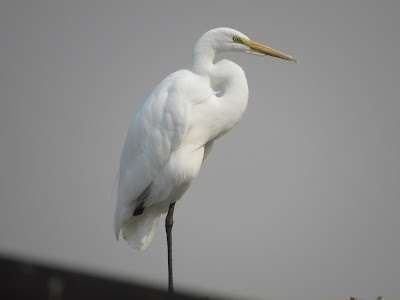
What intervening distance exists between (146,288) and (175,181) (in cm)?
325

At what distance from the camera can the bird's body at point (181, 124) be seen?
4.20 metres

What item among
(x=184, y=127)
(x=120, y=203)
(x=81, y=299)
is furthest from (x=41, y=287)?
(x=120, y=203)

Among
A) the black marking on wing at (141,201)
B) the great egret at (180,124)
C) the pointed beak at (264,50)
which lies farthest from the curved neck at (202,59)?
the black marking on wing at (141,201)

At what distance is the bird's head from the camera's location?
14.5ft

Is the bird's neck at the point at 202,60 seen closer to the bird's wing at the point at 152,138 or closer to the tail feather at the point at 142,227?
the bird's wing at the point at 152,138

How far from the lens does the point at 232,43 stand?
14.7 feet

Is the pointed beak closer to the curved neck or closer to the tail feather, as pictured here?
the curved neck

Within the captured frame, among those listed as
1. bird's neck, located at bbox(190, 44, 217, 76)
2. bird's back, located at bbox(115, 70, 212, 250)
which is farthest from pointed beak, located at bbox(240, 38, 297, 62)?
bird's back, located at bbox(115, 70, 212, 250)

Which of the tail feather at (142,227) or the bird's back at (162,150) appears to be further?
the tail feather at (142,227)

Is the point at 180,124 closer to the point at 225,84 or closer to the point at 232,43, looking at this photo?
the point at 225,84

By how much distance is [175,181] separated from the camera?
13.8 feet

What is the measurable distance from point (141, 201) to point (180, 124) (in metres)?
0.65

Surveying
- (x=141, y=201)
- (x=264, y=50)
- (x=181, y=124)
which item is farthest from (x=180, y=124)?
(x=264, y=50)

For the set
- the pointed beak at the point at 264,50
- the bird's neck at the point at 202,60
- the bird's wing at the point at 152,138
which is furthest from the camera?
the pointed beak at the point at 264,50
